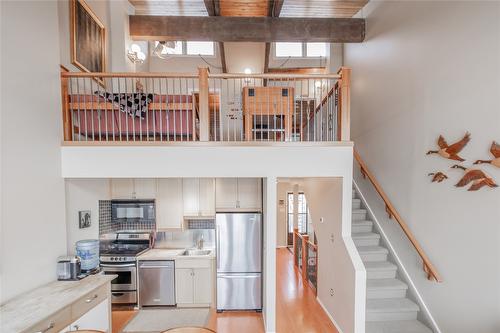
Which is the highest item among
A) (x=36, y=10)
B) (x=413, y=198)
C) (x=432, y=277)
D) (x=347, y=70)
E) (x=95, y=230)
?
(x=36, y=10)

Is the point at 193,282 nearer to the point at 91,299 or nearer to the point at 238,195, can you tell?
the point at 238,195

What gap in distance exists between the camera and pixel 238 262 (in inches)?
164

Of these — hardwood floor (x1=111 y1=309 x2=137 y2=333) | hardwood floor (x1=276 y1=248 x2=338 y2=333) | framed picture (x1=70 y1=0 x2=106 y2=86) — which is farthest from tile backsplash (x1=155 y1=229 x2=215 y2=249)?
framed picture (x1=70 y1=0 x2=106 y2=86)

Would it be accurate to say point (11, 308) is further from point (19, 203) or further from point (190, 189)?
point (190, 189)

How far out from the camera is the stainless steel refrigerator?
13.6 feet

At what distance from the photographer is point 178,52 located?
692 centimetres

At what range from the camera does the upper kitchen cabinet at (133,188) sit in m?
4.37

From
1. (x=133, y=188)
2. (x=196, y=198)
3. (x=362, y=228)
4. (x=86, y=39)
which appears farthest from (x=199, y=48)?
(x=362, y=228)

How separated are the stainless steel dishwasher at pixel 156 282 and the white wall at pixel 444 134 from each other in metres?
3.49

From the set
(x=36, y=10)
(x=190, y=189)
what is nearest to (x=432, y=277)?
(x=190, y=189)

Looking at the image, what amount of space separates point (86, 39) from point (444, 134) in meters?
4.81

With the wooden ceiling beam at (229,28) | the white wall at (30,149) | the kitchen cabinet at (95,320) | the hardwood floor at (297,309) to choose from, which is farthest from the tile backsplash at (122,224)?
the wooden ceiling beam at (229,28)

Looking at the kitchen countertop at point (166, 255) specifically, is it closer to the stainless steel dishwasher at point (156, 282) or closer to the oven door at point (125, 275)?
the stainless steel dishwasher at point (156, 282)

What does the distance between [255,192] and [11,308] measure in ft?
10.2
